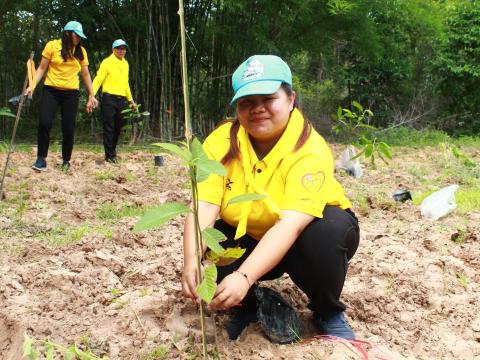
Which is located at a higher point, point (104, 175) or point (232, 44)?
point (232, 44)

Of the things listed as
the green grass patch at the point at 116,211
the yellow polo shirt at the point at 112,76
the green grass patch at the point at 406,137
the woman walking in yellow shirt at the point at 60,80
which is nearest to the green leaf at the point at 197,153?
the green grass patch at the point at 116,211

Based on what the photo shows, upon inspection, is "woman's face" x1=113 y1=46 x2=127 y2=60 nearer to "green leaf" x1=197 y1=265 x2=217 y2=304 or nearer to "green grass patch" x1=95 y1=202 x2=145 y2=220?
"green grass patch" x1=95 y1=202 x2=145 y2=220

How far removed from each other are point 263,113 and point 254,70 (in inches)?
5.5

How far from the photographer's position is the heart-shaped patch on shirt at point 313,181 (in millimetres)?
1765

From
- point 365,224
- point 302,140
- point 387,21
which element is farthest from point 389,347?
point 387,21

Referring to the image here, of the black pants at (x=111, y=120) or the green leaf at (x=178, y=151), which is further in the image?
the black pants at (x=111, y=120)

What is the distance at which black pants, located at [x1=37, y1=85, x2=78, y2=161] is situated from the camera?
17.4 ft

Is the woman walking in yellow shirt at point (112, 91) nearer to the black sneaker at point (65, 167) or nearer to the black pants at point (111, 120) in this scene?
the black pants at point (111, 120)

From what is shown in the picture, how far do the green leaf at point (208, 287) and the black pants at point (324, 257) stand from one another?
1.97 feet

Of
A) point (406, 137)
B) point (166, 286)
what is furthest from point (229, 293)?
point (406, 137)

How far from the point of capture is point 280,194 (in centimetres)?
186

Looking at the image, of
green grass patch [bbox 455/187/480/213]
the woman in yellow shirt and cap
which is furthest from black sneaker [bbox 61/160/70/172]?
the woman in yellow shirt and cap

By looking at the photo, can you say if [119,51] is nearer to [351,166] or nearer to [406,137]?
[351,166]

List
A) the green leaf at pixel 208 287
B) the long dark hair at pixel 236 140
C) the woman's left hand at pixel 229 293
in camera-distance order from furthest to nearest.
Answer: the long dark hair at pixel 236 140, the woman's left hand at pixel 229 293, the green leaf at pixel 208 287
